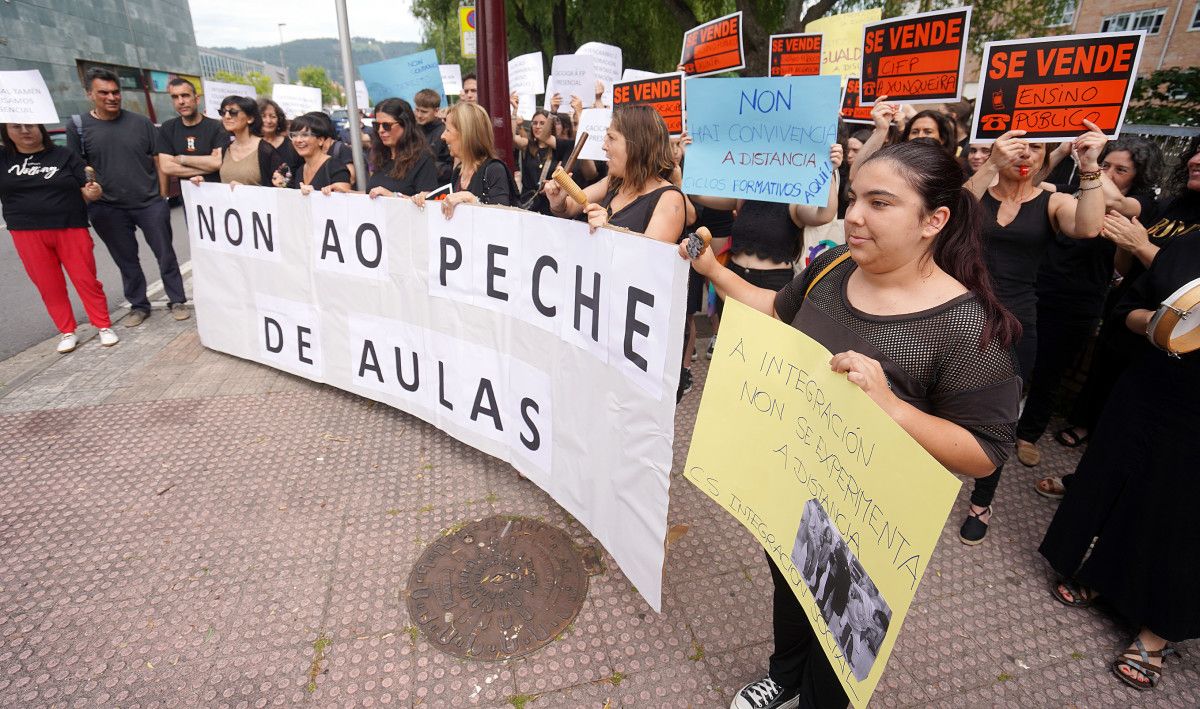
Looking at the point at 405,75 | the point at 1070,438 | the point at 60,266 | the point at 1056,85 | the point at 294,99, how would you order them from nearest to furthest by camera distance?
1. the point at 1056,85
2. the point at 1070,438
3. the point at 60,266
4. the point at 405,75
5. the point at 294,99

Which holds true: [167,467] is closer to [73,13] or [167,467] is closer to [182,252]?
[182,252]

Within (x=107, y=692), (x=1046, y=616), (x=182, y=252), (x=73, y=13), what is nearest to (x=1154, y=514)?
(x=1046, y=616)

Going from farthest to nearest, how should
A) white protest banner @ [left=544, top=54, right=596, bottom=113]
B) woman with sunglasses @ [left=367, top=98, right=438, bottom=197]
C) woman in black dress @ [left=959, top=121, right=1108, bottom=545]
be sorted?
1. white protest banner @ [left=544, top=54, right=596, bottom=113]
2. woman with sunglasses @ [left=367, top=98, right=438, bottom=197]
3. woman in black dress @ [left=959, top=121, right=1108, bottom=545]

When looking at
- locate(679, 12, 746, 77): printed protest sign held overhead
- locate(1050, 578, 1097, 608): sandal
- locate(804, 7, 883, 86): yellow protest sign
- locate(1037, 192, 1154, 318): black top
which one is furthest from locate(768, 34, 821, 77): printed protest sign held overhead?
locate(1050, 578, 1097, 608): sandal

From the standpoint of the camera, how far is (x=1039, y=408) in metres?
3.69

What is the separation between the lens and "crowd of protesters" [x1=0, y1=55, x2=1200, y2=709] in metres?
1.48

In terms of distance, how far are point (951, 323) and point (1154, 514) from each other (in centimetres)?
164

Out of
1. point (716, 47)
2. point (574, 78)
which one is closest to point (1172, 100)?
point (716, 47)

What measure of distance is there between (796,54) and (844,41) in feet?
1.84

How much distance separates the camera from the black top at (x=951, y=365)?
56.4 inches

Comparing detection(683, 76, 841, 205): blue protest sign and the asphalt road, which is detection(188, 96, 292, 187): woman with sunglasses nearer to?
the asphalt road

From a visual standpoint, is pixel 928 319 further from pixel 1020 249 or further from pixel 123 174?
pixel 123 174

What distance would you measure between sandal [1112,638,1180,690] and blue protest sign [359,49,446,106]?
19.6 ft

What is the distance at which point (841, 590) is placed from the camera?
1.50 meters
